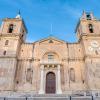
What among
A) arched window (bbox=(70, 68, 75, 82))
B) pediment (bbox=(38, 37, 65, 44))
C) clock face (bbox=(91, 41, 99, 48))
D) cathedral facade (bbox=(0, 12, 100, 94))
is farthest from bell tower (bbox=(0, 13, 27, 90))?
clock face (bbox=(91, 41, 99, 48))

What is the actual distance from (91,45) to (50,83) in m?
9.96

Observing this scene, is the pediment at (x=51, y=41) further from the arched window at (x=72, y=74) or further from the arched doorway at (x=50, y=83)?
the arched doorway at (x=50, y=83)

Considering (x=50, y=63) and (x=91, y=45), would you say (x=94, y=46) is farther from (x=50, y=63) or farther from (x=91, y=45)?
(x=50, y=63)

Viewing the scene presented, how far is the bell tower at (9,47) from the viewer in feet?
86.1

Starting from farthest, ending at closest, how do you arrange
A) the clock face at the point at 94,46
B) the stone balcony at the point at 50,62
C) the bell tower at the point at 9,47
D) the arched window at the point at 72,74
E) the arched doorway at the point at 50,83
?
the clock face at the point at 94,46 → the stone balcony at the point at 50,62 → the arched window at the point at 72,74 → the arched doorway at the point at 50,83 → the bell tower at the point at 9,47

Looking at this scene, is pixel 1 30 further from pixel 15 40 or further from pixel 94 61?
pixel 94 61

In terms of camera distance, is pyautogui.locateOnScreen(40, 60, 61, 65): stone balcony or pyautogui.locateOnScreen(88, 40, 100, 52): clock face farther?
pyautogui.locateOnScreen(88, 40, 100, 52): clock face

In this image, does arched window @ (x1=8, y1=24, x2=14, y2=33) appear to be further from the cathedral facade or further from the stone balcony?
the stone balcony

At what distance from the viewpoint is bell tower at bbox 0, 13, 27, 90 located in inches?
1033

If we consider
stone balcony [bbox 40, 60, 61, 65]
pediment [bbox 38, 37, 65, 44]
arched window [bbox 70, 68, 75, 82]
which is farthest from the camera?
pediment [bbox 38, 37, 65, 44]

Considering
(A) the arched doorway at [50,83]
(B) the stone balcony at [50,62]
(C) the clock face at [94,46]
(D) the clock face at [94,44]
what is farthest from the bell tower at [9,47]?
(D) the clock face at [94,44]

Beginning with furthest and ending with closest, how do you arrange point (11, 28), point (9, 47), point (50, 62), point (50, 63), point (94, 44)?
point (11, 28), point (94, 44), point (9, 47), point (50, 62), point (50, 63)

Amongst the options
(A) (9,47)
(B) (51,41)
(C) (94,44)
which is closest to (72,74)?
(C) (94,44)

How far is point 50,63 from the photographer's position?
28469 mm
